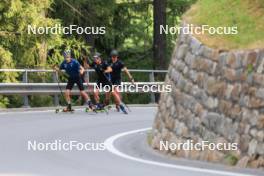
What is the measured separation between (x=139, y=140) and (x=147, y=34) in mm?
24439

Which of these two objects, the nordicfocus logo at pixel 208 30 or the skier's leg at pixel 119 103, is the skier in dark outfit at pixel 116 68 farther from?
the nordicfocus logo at pixel 208 30

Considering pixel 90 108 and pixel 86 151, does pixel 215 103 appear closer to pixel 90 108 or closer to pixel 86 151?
pixel 86 151

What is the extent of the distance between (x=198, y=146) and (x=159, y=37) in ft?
78.7

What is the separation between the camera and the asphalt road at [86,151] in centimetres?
1101

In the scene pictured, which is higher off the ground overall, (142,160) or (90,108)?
(142,160)

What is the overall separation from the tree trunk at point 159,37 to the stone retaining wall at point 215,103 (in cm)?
2093

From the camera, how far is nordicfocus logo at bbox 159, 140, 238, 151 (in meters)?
11.3

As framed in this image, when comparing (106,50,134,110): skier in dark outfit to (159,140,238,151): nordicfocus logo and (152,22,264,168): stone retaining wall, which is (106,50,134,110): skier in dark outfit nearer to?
(152,22,264,168): stone retaining wall

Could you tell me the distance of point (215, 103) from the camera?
1206cm

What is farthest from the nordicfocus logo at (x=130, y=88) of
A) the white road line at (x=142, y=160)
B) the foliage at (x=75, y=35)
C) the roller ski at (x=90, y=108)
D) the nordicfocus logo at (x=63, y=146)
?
the foliage at (x=75, y=35)

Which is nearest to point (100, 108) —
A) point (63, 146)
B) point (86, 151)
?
point (63, 146)

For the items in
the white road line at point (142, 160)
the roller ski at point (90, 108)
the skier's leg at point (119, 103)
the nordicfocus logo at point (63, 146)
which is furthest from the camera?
the roller ski at point (90, 108)

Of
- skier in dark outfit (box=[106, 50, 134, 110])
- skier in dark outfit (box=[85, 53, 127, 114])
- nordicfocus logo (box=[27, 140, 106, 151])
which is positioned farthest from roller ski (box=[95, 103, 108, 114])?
nordicfocus logo (box=[27, 140, 106, 151])

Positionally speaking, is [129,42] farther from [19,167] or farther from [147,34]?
[19,167]
